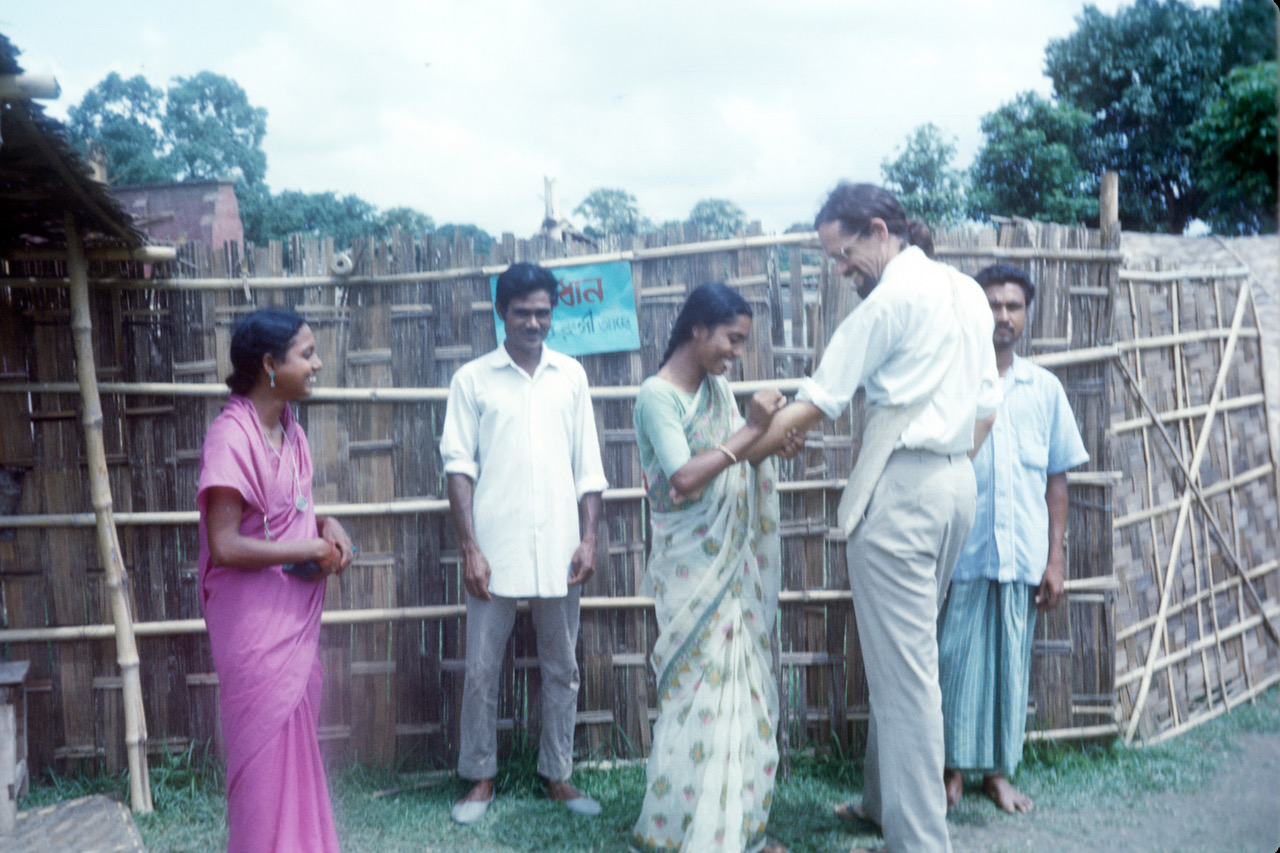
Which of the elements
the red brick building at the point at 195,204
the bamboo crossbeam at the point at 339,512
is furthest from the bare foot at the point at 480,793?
the red brick building at the point at 195,204

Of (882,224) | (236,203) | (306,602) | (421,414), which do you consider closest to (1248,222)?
(882,224)

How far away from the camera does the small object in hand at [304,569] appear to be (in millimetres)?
2604

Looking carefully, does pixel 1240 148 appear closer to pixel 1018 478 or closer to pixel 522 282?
pixel 1018 478

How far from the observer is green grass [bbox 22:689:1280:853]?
333cm

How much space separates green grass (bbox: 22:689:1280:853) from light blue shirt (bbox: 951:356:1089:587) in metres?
0.92

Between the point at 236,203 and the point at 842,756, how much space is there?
11.4m

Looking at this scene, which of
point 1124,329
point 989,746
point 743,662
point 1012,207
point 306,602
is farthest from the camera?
point 1012,207

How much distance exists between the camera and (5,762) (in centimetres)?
335

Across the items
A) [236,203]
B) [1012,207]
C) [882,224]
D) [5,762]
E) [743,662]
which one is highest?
[236,203]

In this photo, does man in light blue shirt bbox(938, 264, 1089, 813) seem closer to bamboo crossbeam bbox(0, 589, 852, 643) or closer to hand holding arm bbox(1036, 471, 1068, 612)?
hand holding arm bbox(1036, 471, 1068, 612)

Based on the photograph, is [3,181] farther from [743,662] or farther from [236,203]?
[236,203]

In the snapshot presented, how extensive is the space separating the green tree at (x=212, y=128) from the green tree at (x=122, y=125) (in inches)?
6.2

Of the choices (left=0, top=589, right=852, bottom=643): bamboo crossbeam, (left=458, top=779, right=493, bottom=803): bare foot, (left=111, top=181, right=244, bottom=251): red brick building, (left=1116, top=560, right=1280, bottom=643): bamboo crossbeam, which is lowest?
(left=458, top=779, right=493, bottom=803): bare foot

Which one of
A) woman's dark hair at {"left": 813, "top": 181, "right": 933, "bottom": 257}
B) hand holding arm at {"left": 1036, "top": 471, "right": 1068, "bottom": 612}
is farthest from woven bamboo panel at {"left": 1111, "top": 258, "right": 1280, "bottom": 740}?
woman's dark hair at {"left": 813, "top": 181, "right": 933, "bottom": 257}
